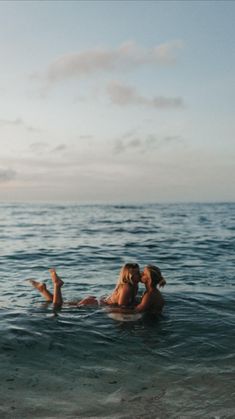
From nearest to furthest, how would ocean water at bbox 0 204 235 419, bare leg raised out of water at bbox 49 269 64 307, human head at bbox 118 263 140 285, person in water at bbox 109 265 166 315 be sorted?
ocean water at bbox 0 204 235 419
person in water at bbox 109 265 166 315
human head at bbox 118 263 140 285
bare leg raised out of water at bbox 49 269 64 307

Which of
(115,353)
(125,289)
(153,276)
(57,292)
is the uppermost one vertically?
(153,276)

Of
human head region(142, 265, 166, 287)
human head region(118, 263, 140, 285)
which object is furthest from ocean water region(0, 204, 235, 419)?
human head region(118, 263, 140, 285)

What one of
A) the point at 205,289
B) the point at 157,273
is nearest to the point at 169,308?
the point at 157,273

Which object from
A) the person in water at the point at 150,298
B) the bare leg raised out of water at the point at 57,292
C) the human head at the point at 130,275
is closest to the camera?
the person in water at the point at 150,298

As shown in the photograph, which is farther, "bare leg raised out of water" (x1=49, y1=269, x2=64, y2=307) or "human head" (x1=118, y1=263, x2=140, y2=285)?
"bare leg raised out of water" (x1=49, y1=269, x2=64, y2=307)

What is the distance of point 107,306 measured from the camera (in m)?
9.84

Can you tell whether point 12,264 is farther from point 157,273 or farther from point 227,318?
point 227,318

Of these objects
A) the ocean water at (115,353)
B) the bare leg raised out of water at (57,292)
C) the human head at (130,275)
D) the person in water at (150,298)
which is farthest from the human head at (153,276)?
the bare leg raised out of water at (57,292)

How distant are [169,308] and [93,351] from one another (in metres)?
3.34

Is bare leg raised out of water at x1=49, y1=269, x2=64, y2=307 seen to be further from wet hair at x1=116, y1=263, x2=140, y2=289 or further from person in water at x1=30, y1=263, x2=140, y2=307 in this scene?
wet hair at x1=116, y1=263, x2=140, y2=289

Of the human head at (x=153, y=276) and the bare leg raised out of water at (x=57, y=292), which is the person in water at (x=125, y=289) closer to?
the bare leg raised out of water at (x=57, y=292)

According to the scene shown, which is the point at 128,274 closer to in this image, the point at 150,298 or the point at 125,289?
the point at 125,289

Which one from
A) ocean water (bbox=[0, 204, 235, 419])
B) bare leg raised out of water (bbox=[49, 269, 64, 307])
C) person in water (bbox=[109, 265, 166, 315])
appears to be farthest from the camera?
bare leg raised out of water (bbox=[49, 269, 64, 307])

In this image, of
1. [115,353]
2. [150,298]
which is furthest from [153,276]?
[115,353]
